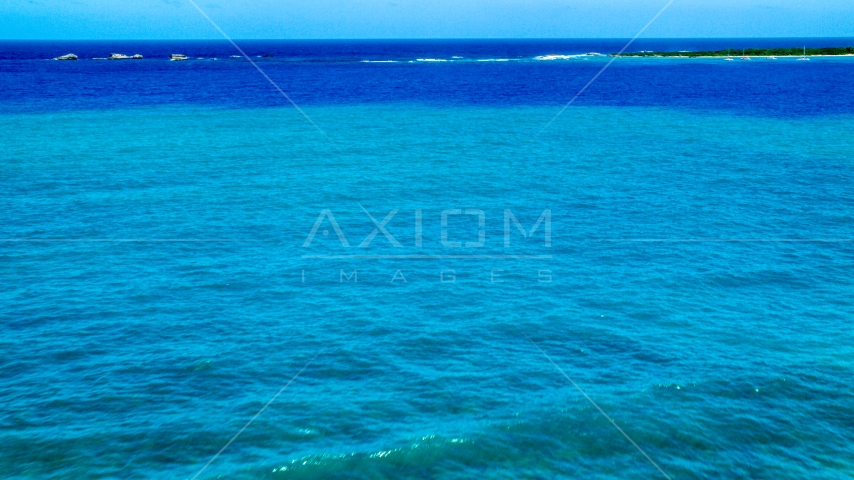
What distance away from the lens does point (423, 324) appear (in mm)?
26172

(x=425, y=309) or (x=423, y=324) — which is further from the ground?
(x=425, y=309)

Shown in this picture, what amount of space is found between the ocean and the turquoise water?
0.11 meters

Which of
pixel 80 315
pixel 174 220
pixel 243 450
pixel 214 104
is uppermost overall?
pixel 214 104

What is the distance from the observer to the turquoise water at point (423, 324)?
19234 mm

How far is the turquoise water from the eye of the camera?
1923 cm

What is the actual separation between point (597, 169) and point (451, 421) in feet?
112

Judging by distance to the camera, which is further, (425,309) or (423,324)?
(425,309)

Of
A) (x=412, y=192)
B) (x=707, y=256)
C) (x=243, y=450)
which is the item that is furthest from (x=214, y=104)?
(x=243, y=450)

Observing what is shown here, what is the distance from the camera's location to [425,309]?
2750 centimetres

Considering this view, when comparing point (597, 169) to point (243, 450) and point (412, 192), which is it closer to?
point (412, 192)

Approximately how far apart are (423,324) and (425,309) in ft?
4.57

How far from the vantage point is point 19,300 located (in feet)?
90.8

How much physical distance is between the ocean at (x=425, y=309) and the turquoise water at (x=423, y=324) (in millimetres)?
114

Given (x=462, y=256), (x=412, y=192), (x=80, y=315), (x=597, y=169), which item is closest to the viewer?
(x=80, y=315)
